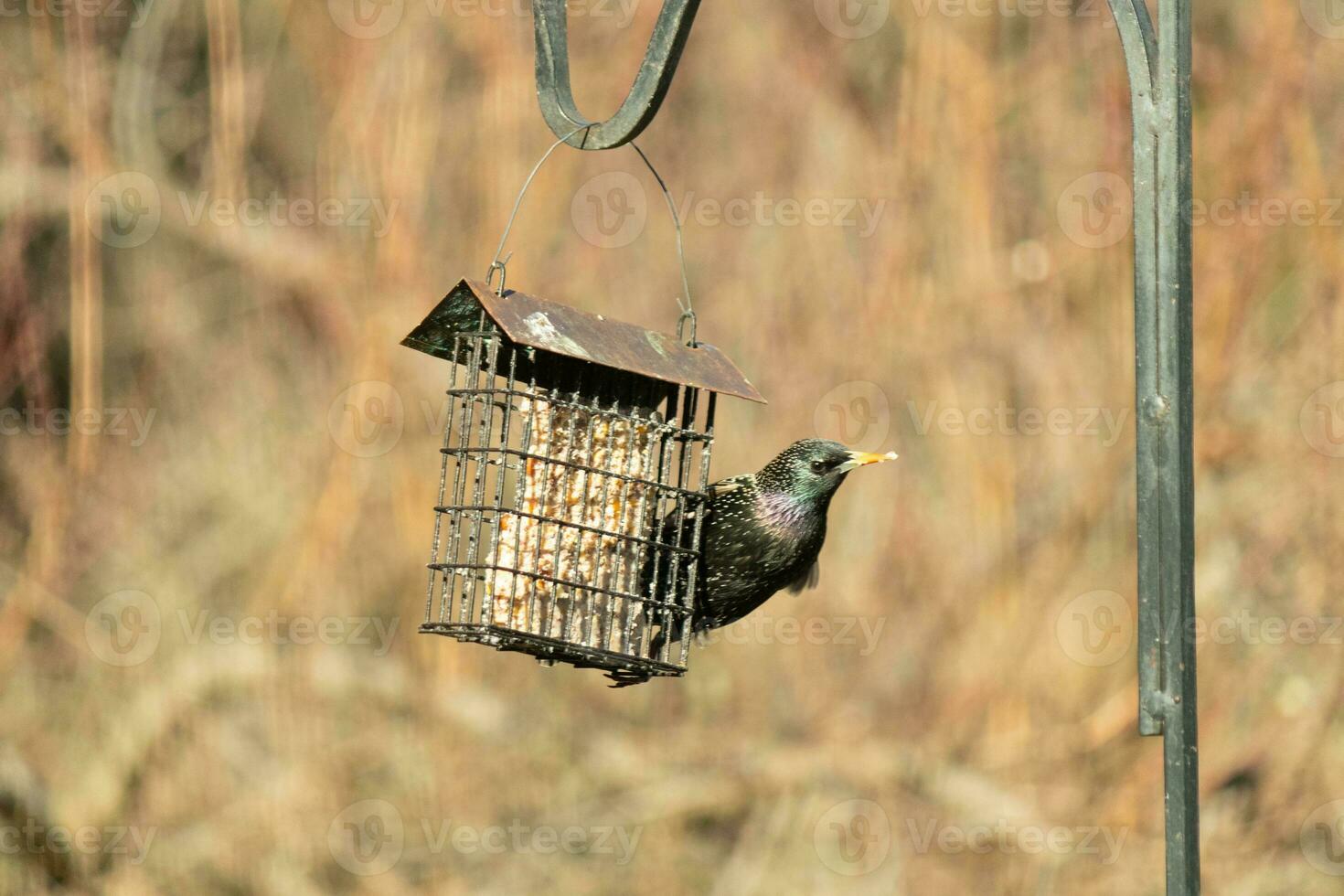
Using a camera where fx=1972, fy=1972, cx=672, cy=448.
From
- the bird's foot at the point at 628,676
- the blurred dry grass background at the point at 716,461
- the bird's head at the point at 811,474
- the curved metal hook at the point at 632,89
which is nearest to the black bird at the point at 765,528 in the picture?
the bird's head at the point at 811,474

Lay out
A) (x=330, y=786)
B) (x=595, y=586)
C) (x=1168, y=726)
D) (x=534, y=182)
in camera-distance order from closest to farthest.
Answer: (x=1168, y=726) → (x=595, y=586) → (x=330, y=786) → (x=534, y=182)

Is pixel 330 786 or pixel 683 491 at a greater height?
pixel 683 491

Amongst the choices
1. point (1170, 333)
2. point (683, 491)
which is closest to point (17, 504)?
point (683, 491)

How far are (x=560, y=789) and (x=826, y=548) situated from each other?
6.21 feet

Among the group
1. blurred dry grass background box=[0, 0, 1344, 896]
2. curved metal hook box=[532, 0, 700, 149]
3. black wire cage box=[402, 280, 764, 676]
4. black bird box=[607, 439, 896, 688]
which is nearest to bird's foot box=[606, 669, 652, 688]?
black wire cage box=[402, 280, 764, 676]

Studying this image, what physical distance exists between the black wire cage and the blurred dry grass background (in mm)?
4959

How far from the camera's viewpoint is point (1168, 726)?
11.9 ft

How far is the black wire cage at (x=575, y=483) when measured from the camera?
4.89 m

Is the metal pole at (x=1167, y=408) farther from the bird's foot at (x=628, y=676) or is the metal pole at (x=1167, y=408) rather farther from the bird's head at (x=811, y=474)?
the bird's head at (x=811, y=474)

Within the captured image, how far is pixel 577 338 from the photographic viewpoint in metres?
4.70

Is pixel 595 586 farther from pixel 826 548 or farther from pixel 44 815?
pixel 44 815

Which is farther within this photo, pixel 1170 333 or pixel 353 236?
pixel 353 236

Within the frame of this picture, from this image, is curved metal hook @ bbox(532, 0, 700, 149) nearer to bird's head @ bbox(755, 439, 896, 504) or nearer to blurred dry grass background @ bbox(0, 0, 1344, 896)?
bird's head @ bbox(755, 439, 896, 504)

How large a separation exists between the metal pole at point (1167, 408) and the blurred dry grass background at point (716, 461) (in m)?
6.39
